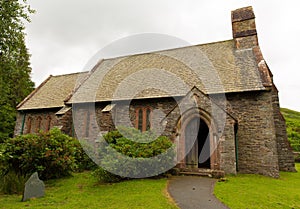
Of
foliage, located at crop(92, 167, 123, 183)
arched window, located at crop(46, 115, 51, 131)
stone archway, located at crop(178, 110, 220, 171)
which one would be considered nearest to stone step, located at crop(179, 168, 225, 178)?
stone archway, located at crop(178, 110, 220, 171)

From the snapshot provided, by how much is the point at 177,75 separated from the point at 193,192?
11399 millimetres

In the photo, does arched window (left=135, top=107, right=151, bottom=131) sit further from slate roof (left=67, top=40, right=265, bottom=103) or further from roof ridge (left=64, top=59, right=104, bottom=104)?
roof ridge (left=64, top=59, right=104, bottom=104)

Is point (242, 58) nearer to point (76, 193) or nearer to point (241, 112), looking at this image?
point (241, 112)

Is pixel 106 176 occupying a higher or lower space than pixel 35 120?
lower

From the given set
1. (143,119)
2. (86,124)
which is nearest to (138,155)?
(143,119)

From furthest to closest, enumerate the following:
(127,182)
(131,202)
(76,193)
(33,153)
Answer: (33,153)
(127,182)
(76,193)
(131,202)

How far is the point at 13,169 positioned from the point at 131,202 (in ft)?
26.4

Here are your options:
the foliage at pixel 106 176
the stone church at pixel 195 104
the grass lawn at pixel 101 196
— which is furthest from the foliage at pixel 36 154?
the stone church at pixel 195 104

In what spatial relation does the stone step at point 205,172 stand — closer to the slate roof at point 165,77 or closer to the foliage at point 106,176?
the foliage at point 106,176

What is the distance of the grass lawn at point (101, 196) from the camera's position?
7.65m

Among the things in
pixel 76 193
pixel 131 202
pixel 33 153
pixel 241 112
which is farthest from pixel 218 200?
pixel 33 153

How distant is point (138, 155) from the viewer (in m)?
11.6

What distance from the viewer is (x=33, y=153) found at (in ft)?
38.7

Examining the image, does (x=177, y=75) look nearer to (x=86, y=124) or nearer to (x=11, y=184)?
(x=86, y=124)
